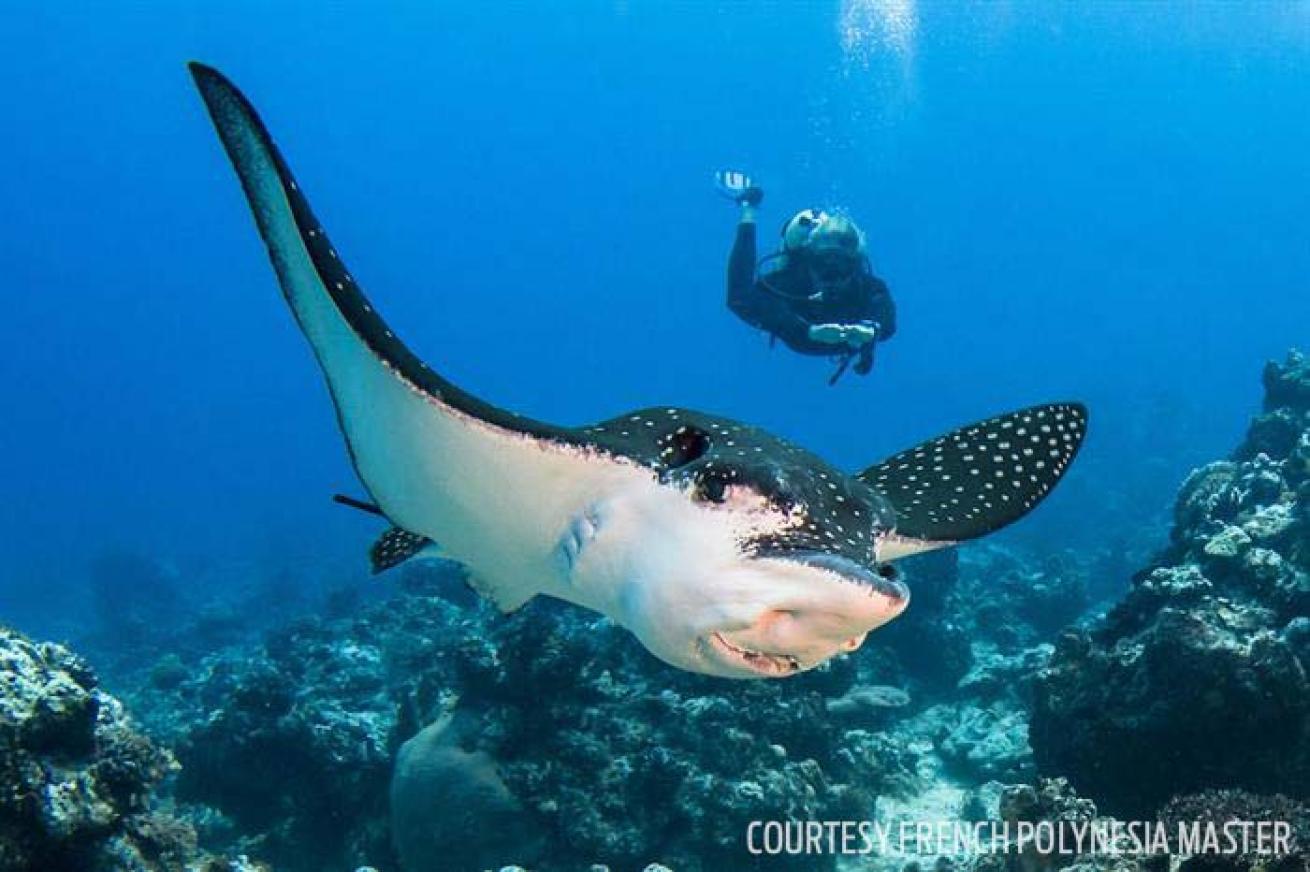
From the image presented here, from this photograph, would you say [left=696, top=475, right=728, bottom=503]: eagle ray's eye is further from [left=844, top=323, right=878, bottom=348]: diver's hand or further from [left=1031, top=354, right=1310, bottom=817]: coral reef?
[left=844, top=323, right=878, bottom=348]: diver's hand

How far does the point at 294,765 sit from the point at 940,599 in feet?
33.8

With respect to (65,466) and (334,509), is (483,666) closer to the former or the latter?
(334,509)

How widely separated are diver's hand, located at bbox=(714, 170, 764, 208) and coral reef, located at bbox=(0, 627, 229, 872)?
1483cm

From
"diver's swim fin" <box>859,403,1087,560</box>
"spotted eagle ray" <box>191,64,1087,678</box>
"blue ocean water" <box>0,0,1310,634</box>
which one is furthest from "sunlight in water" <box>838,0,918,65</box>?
"spotted eagle ray" <box>191,64,1087,678</box>

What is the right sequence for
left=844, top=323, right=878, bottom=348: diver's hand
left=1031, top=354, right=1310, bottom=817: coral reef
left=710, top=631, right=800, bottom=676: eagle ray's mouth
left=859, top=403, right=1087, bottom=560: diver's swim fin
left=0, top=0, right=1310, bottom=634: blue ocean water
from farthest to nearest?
left=0, top=0, right=1310, bottom=634: blue ocean water → left=844, top=323, right=878, bottom=348: diver's hand → left=1031, top=354, right=1310, bottom=817: coral reef → left=859, top=403, right=1087, bottom=560: diver's swim fin → left=710, top=631, right=800, bottom=676: eagle ray's mouth

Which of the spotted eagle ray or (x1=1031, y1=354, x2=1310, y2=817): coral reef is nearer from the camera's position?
the spotted eagle ray

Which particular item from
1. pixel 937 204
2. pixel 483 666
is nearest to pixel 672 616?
pixel 483 666

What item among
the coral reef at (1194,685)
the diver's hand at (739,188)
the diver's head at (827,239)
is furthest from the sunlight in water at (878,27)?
the coral reef at (1194,685)

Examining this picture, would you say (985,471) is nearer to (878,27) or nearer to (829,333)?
(829,333)

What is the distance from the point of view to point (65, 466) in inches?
4658

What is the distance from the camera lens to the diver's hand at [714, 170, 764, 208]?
17516 mm

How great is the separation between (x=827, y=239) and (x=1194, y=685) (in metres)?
9.14

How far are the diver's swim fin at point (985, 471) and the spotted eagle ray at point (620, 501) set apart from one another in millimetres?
53

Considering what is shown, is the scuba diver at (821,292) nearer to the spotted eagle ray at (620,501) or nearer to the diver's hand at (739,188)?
the diver's hand at (739,188)
